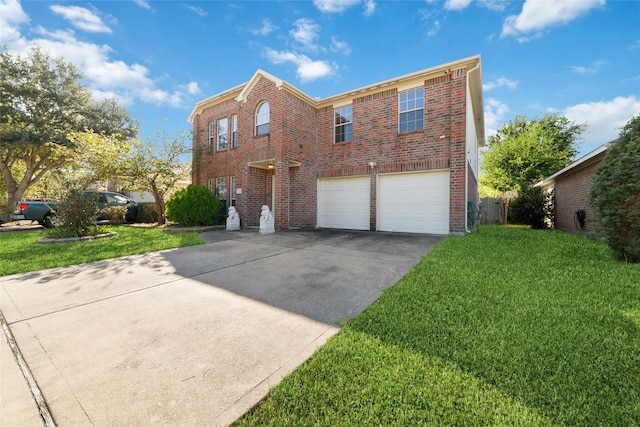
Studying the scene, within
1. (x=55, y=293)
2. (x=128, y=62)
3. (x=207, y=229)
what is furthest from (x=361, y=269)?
(x=128, y=62)

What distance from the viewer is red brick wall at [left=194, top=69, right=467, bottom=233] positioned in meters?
8.42

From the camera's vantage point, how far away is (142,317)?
8.97ft

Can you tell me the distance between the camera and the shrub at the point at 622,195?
466 centimetres

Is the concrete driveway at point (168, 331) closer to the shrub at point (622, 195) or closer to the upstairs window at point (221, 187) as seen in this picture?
the shrub at point (622, 195)

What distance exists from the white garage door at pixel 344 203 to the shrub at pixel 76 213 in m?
7.97

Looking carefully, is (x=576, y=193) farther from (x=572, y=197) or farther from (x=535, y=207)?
(x=535, y=207)

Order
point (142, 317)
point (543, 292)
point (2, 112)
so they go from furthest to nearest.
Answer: point (2, 112) < point (543, 292) < point (142, 317)

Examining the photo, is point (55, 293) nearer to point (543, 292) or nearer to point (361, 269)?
point (361, 269)

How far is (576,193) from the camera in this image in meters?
10.4

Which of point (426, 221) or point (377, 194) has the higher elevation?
point (377, 194)

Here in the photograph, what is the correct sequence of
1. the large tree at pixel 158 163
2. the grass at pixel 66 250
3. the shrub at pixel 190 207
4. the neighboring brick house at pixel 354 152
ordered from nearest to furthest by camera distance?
1. the grass at pixel 66 250
2. the neighboring brick house at pixel 354 152
3. the shrub at pixel 190 207
4. the large tree at pixel 158 163

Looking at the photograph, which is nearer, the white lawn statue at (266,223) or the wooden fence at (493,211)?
the white lawn statue at (266,223)

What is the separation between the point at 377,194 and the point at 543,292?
6.92 m

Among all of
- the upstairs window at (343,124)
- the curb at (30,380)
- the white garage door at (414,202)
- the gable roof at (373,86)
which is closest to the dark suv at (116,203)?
the gable roof at (373,86)
